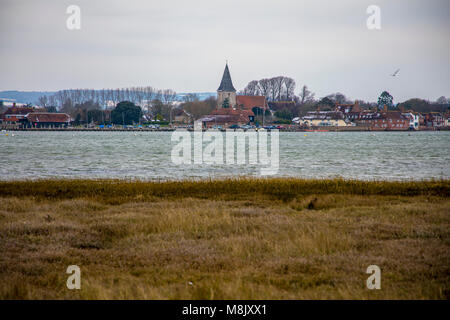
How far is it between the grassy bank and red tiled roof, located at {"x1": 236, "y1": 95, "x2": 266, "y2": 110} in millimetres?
175586

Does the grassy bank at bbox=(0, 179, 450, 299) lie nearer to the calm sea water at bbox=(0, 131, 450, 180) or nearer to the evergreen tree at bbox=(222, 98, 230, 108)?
the calm sea water at bbox=(0, 131, 450, 180)

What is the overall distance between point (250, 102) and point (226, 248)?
18715 centimetres

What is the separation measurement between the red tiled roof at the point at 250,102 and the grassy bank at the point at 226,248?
175586mm

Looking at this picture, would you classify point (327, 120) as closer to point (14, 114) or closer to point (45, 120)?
point (45, 120)

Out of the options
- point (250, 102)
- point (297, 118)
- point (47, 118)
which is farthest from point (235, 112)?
point (47, 118)

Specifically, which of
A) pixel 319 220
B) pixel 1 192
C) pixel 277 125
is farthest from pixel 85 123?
pixel 319 220

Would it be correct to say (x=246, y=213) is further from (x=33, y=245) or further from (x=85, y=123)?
(x=85, y=123)

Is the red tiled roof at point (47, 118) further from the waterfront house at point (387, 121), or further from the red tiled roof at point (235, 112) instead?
the waterfront house at point (387, 121)

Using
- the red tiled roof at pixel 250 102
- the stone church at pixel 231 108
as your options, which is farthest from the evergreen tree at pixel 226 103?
the red tiled roof at pixel 250 102

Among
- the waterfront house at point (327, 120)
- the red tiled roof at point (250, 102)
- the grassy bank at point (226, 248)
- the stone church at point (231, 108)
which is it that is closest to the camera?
the grassy bank at point (226, 248)

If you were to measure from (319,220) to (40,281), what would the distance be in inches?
298

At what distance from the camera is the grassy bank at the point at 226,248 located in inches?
282

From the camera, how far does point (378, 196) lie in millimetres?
18641
